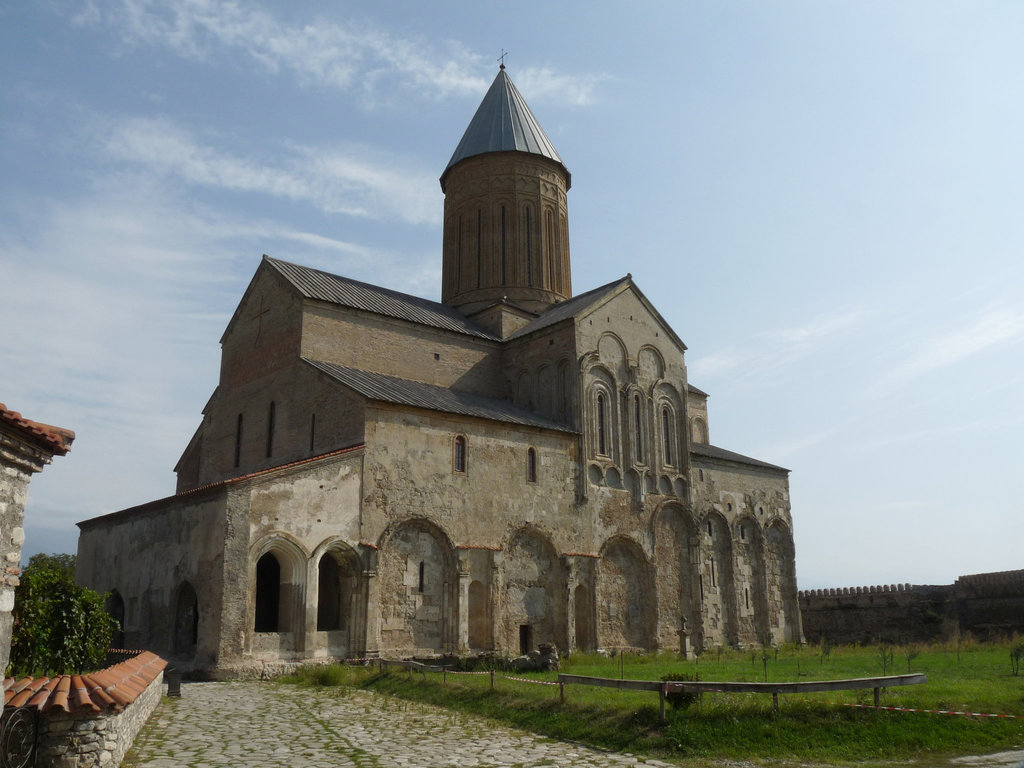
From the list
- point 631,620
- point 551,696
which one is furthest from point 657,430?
point 551,696

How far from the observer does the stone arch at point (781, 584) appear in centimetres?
2730

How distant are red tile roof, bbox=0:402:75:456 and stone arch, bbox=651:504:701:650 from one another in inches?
741

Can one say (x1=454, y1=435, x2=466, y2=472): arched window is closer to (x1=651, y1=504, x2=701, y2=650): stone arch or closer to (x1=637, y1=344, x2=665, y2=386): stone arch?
(x1=651, y1=504, x2=701, y2=650): stone arch

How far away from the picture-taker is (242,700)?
1302 cm

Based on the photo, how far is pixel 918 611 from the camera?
29.8 meters

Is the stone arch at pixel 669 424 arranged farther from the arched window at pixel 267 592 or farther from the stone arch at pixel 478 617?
the arched window at pixel 267 592

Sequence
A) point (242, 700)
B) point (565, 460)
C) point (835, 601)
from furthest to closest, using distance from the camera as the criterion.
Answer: point (835, 601) < point (565, 460) < point (242, 700)

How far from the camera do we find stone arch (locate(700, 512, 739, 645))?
82.8 ft

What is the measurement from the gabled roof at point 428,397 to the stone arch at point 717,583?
6.59m

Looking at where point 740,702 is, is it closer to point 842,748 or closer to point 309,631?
point 842,748

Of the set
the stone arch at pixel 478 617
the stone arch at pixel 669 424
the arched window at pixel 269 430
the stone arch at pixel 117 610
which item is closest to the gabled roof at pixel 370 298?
the arched window at pixel 269 430

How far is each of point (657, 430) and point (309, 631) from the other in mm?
12316

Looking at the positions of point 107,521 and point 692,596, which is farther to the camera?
point 692,596

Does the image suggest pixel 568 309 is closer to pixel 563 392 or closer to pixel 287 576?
pixel 563 392
